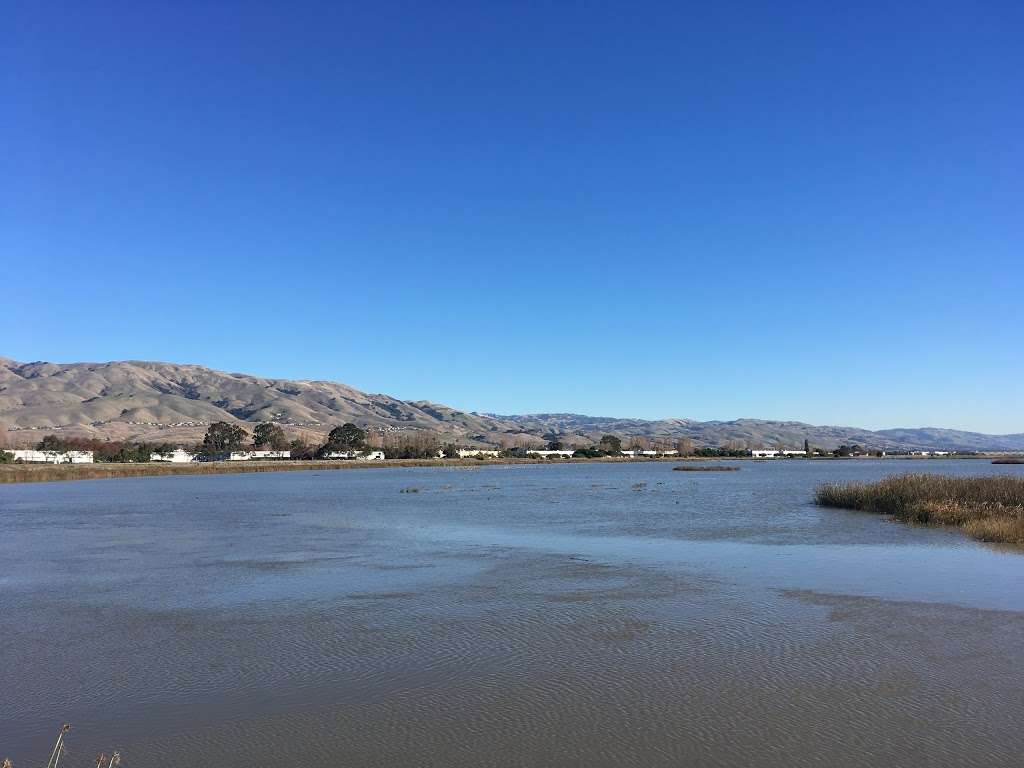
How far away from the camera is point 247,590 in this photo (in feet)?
59.5

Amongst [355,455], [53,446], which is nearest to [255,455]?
[355,455]

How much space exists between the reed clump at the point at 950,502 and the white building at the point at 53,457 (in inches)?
4193

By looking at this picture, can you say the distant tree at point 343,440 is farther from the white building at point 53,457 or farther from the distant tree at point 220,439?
the white building at point 53,457

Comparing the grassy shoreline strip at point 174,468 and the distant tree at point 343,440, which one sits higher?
the distant tree at point 343,440

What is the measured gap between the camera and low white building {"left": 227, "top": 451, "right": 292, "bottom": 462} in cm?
14188

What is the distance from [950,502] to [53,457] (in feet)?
388

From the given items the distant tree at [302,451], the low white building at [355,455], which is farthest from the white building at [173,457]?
the low white building at [355,455]

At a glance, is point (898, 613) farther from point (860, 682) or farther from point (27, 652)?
point (27, 652)

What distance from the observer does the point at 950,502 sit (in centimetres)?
3119

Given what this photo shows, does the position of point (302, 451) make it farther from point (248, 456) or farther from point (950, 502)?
point (950, 502)

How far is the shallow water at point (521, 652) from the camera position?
29.0ft

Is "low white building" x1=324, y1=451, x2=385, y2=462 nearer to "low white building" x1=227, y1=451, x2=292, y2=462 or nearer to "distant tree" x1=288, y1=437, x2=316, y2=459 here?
"distant tree" x1=288, y1=437, x2=316, y2=459

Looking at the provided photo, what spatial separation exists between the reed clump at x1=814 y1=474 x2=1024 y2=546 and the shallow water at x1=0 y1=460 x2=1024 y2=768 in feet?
6.88

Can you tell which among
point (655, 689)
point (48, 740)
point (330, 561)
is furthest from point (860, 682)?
point (330, 561)
